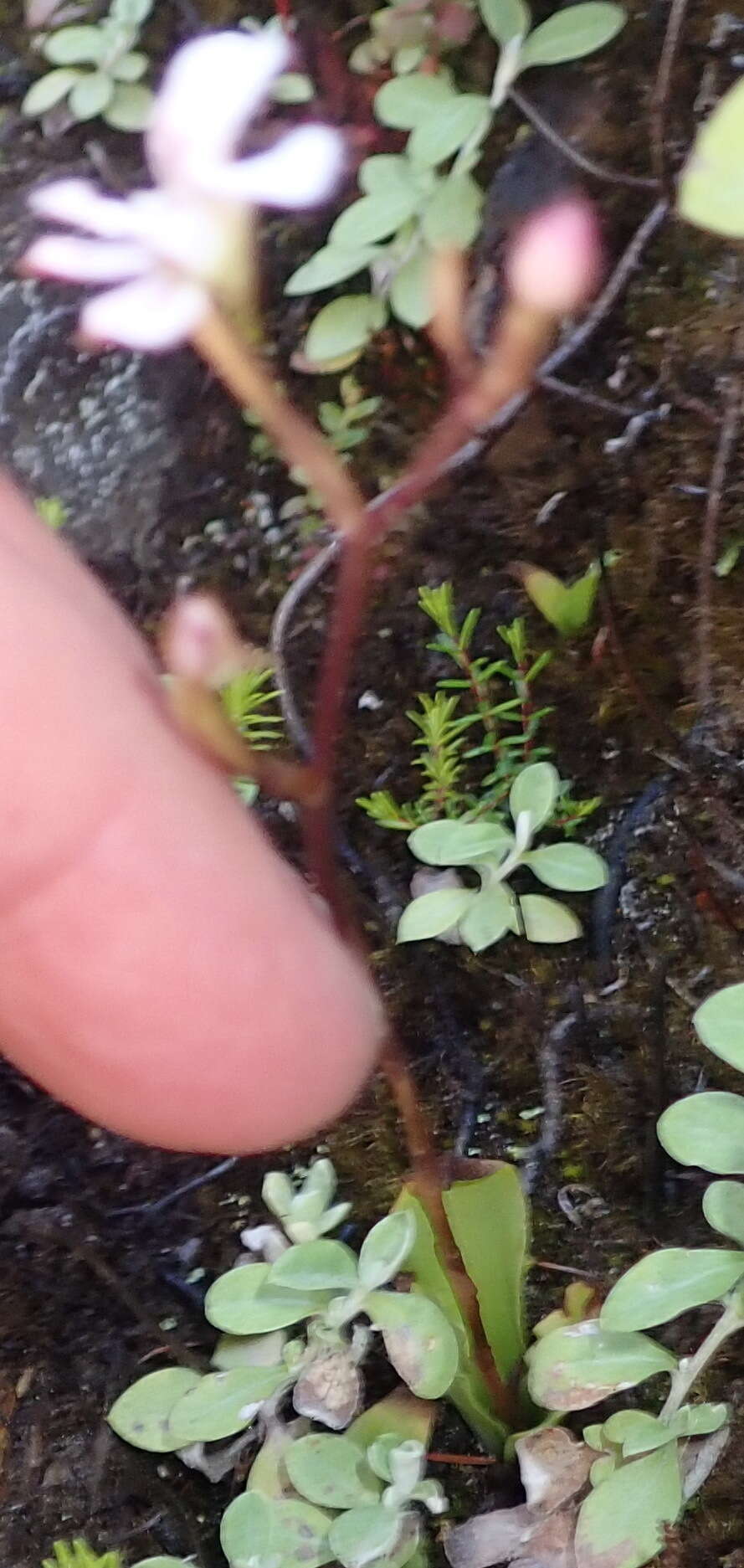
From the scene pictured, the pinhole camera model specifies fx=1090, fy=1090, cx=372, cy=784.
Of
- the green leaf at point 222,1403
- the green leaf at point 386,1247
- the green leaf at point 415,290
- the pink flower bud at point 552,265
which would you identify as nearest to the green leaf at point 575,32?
the green leaf at point 415,290

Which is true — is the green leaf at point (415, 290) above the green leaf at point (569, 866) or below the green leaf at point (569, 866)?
above

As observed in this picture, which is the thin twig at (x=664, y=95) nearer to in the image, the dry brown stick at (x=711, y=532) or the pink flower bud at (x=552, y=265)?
the dry brown stick at (x=711, y=532)

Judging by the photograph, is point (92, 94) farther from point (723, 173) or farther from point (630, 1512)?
point (630, 1512)

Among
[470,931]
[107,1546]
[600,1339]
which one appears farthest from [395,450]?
[107,1546]

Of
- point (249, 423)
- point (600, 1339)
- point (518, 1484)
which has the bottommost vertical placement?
point (518, 1484)

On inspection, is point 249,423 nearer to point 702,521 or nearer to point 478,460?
point 478,460

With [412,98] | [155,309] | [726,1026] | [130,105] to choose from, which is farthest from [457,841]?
[130,105]

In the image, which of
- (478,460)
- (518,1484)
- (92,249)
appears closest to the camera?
(92,249)
